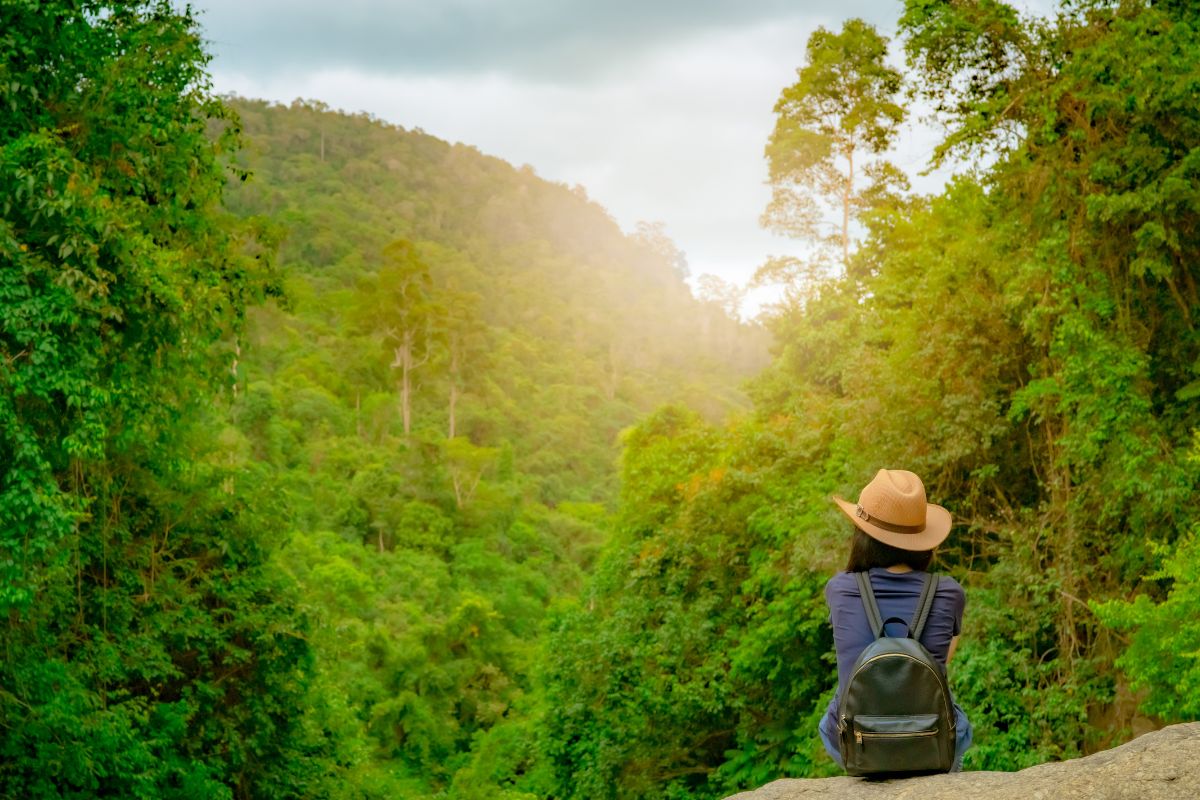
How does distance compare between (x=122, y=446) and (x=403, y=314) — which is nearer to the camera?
(x=122, y=446)

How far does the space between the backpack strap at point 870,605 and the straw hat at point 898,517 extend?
130mm

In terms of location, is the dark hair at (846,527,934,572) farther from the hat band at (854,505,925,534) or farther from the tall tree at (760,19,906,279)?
the tall tree at (760,19,906,279)

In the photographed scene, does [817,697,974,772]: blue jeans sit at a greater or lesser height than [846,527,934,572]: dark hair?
lesser

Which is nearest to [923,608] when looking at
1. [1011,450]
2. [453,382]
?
[1011,450]

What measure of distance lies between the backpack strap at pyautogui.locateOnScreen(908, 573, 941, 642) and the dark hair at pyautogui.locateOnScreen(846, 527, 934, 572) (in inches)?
4.1

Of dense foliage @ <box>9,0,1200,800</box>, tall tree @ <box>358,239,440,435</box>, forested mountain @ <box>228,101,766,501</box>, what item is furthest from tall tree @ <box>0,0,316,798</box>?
tall tree @ <box>358,239,440,435</box>

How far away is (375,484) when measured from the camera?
4053 centimetres

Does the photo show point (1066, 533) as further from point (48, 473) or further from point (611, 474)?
point (611, 474)

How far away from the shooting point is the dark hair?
3.25 m

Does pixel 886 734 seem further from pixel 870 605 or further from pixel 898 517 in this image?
pixel 898 517

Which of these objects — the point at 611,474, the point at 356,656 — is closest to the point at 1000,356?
the point at 356,656

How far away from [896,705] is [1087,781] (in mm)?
656

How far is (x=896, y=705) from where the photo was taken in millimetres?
3113

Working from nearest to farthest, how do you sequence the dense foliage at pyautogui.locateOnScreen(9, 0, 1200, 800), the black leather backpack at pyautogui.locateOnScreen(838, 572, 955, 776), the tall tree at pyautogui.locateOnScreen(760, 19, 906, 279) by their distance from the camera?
the black leather backpack at pyautogui.locateOnScreen(838, 572, 955, 776)
the dense foliage at pyautogui.locateOnScreen(9, 0, 1200, 800)
the tall tree at pyautogui.locateOnScreen(760, 19, 906, 279)
